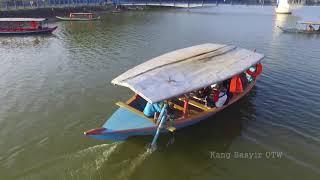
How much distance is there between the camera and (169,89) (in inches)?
535

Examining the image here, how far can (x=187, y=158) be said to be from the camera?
557 inches

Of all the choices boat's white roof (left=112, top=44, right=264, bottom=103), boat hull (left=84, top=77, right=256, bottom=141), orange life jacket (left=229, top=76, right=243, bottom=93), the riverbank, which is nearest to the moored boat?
the riverbank

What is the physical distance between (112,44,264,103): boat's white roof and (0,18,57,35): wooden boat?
32192 millimetres

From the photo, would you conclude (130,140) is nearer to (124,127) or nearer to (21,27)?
(124,127)

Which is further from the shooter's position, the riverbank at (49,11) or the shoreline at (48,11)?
the riverbank at (49,11)

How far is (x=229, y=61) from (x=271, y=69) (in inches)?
441

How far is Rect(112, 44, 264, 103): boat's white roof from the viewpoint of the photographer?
13484 mm

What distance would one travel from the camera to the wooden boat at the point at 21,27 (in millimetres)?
43575

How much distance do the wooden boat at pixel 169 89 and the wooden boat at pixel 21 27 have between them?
32702 mm

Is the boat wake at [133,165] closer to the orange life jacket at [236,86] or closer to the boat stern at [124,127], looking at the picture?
the boat stern at [124,127]

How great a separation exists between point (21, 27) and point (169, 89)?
126ft

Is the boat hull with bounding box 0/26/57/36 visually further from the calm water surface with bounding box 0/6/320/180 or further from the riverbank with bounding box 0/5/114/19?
the riverbank with bounding box 0/5/114/19

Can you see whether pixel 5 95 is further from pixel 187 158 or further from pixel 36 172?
pixel 187 158

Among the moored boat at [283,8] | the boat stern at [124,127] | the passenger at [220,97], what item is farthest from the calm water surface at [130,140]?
the moored boat at [283,8]
